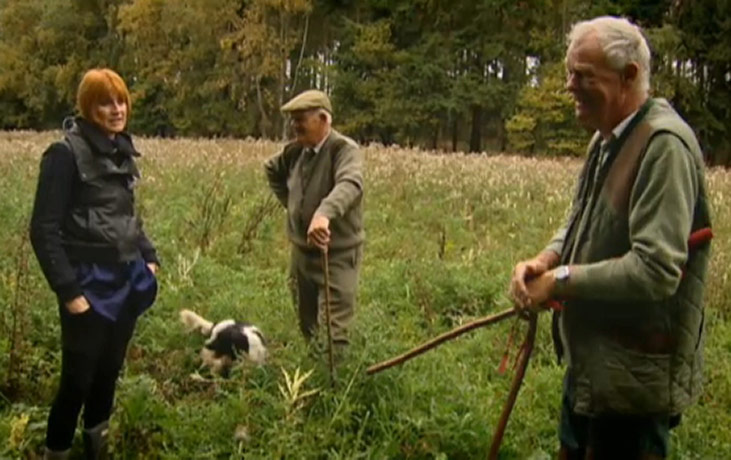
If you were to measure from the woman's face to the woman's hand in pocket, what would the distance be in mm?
731

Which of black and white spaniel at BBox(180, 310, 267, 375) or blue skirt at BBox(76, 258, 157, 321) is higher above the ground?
blue skirt at BBox(76, 258, 157, 321)

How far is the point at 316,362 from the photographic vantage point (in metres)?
4.11

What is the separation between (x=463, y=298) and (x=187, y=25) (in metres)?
33.1

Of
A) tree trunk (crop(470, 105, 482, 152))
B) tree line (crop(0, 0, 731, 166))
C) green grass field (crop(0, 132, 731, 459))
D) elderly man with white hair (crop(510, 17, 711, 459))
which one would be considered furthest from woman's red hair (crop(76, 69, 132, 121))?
tree trunk (crop(470, 105, 482, 152))

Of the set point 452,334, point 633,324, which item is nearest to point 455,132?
point 452,334

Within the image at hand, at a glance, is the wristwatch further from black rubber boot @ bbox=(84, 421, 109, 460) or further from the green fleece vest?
black rubber boot @ bbox=(84, 421, 109, 460)

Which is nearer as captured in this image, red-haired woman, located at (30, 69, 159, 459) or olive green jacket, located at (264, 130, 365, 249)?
red-haired woman, located at (30, 69, 159, 459)

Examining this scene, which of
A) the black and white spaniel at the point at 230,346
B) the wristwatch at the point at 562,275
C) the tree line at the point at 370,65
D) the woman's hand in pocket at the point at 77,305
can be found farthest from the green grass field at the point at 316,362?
the tree line at the point at 370,65

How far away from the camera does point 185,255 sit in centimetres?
A: 739

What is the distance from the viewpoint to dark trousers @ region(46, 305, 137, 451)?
3478 millimetres

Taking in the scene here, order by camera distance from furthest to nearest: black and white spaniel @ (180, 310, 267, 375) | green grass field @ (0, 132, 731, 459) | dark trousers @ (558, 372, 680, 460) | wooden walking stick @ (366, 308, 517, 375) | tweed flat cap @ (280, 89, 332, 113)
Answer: black and white spaniel @ (180, 310, 267, 375) → tweed flat cap @ (280, 89, 332, 113) → green grass field @ (0, 132, 731, 459) → wooden walking stick @ (366, 308, 517, 375) → dark trousers @ (558, 372, 680, 460)

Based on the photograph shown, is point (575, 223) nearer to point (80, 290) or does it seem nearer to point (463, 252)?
point (80, 290)

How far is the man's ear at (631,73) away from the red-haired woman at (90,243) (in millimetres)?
2158

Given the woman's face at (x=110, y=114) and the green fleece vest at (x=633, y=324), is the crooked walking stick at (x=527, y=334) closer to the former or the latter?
the green fleece vest at (x=633, y=324)
